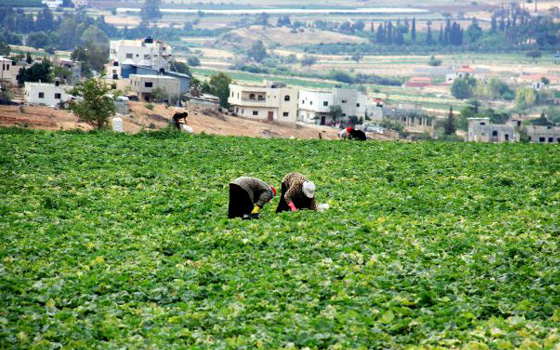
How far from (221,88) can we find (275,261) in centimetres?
12397

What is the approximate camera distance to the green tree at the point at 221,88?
141m

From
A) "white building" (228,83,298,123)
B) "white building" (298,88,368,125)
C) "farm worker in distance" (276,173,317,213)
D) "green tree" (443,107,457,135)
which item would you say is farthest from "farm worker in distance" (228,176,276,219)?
"green tree" (443,107,457,135)

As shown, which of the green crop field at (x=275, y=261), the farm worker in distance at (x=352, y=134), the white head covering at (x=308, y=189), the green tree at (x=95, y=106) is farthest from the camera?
the green tree at (x=95, y=106)

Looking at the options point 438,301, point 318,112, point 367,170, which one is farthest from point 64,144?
point 318,112

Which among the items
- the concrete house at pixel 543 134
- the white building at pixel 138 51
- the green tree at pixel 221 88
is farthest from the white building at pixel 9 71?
the concrete house at pixel 543 134

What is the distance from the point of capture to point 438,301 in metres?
18.2

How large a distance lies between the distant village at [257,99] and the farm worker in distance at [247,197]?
76762 mm

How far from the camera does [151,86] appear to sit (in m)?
130

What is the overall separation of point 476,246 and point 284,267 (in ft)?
14.0

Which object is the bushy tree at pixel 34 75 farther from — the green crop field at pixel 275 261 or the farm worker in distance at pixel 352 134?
the green crop field at pixel 275 261

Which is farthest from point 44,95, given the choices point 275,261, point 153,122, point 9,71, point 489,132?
point 275,261

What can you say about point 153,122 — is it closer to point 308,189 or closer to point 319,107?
point 319,107

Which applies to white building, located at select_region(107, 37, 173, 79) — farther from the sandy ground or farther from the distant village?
the sandy ground

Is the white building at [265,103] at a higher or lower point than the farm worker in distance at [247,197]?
lower
